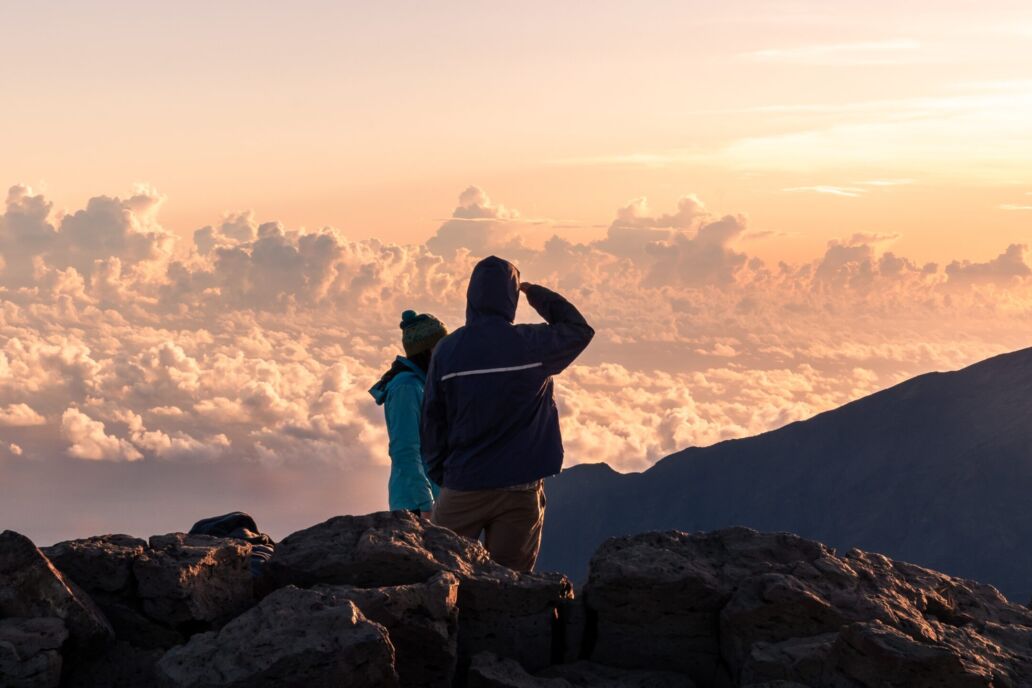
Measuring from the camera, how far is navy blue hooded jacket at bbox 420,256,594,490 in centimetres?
811

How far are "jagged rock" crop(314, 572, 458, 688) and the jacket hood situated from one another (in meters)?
2.73

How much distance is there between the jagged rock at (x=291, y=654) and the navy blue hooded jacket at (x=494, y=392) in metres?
1.84

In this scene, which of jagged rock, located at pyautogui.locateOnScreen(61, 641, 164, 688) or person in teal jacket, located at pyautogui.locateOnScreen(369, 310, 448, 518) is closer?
jagged rock, located at pyautogui.locateOnScreen(61, 641, 164, 688)

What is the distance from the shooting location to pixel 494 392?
8.09 meters

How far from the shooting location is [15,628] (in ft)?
22.0

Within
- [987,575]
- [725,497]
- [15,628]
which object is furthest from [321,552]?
[725,497]

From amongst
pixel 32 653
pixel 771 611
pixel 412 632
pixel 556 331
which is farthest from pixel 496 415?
pixel 32 653

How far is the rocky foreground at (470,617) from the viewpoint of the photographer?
640 cm

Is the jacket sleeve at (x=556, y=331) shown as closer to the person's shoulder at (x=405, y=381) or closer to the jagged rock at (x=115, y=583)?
the person's shoulder at (x=405, y=381)

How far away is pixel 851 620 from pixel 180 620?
4165 mm

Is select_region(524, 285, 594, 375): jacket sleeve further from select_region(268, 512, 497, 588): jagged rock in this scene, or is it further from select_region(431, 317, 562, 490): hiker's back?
select_region(268, 512, 497, 588): jagged rock

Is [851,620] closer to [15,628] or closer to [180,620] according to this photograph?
[180,620]

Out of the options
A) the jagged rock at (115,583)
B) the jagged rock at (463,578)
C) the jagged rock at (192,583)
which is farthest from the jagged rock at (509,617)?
the jagged rock at (115,583)

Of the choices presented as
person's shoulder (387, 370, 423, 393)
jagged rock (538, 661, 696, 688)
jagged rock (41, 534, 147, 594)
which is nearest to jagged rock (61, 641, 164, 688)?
jagged rock (41, 534, 147, 594)
